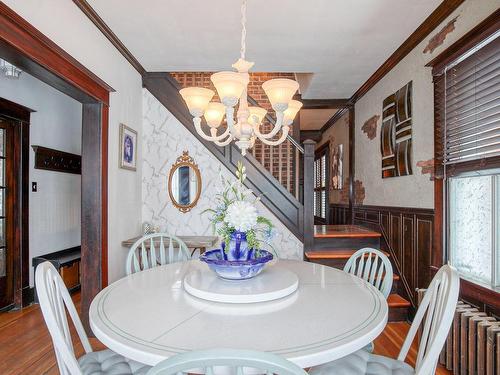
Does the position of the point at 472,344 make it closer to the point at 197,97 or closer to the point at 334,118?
the point at 197,97

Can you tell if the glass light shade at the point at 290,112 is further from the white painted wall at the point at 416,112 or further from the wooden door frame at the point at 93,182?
the wooden door frame at the point at 93,182

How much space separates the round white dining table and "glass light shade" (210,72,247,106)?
1077 millimetres

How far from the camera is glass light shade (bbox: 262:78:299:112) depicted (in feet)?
6.53

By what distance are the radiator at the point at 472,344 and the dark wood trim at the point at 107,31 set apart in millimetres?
3467

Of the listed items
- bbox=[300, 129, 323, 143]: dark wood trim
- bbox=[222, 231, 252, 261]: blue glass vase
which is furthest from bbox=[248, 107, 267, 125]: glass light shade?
bbox=[300, 129, 323, 143]: dark wood trim

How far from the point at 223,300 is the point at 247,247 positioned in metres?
0.35

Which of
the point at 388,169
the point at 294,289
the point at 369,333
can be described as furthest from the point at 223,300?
the point at 388,169

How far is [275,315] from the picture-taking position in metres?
1.37

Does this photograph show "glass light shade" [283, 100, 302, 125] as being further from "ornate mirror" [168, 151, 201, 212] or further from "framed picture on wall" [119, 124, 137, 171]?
"ornate mirror" [168, 151, 201, 212]

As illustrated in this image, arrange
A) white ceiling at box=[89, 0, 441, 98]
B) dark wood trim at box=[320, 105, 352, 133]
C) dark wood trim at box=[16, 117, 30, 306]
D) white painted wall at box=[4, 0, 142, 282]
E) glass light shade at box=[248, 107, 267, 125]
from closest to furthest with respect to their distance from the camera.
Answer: white painted wall at box=[4, 0, 142, 282]
glass light shade at box=[248, 107, 267, 125]
white ceiling at box=[89, 0, 441, 98]
dark wood trim at box=[16, 117, 30, 306]
dark wood trim at box=[320, 105, 352, 133]

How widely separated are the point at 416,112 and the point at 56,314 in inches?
125

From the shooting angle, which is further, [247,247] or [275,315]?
[247,247]

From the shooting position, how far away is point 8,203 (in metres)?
3.61

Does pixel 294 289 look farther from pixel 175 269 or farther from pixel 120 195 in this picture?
pixel 120 195
